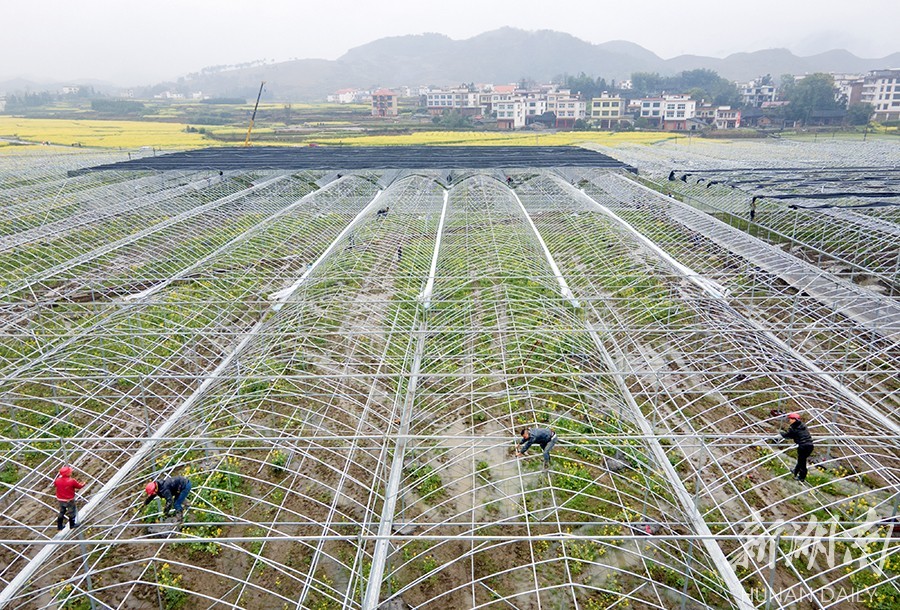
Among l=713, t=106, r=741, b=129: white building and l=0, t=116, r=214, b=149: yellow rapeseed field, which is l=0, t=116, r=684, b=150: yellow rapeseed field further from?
l=713, t=106, r=741, b=129: white building

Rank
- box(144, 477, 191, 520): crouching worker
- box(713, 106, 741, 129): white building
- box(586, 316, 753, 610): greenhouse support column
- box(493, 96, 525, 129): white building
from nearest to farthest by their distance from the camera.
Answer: box(586, 316, 753, 610): greenhouse support column, box(144, 477, 191, 520): crouching worker, box(713, 106, 741, 129): white building, box(493, 96, 525, 129): white building

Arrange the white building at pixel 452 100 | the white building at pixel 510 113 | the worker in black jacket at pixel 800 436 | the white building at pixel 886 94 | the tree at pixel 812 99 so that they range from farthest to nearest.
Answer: the white building at pixel 452 100
the white building at pixel 886 94
the white building at pixel 510 113
the tree at pixel 812 99
the worker in black jacket at pixel 800 436

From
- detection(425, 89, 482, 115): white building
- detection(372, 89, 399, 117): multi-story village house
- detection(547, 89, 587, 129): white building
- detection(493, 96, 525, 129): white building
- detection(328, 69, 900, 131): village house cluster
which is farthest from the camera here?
detection(425, 89, 482, 115): white building

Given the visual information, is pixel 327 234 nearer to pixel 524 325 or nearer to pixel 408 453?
pixel 524 325

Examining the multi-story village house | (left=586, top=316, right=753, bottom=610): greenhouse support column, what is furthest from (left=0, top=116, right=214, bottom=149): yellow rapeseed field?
(left=586, top=316, right=753, bottom=610): greenhouse support column

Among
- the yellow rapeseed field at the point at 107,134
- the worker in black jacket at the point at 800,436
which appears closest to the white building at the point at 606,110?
the yellow rapeseed field at the point at 107,134

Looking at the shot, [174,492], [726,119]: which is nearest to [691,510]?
[174,492]

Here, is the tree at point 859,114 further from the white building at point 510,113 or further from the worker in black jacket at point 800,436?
the worker in black jacket at point 800,436
